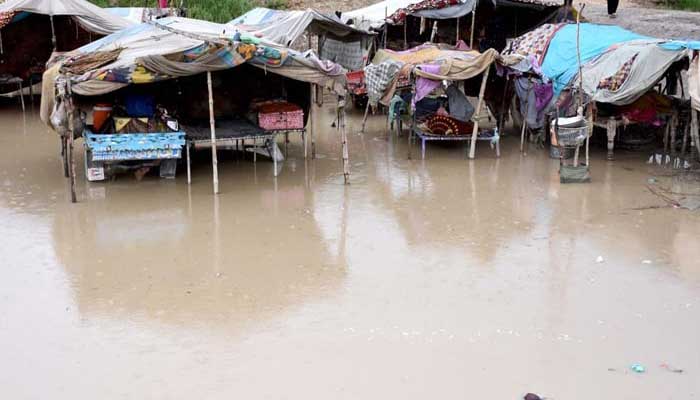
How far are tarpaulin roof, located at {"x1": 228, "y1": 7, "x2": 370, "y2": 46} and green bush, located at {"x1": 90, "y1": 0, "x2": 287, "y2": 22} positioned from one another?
520 cm

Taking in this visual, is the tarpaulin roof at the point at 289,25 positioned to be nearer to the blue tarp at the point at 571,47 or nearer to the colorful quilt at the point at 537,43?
the colorful quilt at the point at 537,43

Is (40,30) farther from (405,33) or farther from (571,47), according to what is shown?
(571,47)

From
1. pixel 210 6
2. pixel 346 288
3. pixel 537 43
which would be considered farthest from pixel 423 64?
pixel 210 6

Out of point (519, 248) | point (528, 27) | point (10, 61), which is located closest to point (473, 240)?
point (519, 248)

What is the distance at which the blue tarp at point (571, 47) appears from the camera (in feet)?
42.0

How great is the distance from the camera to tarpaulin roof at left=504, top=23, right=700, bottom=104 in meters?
11.2

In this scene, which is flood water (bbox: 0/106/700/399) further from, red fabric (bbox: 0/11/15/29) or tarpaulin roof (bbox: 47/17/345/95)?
red fabric (bbox: 0/11/15/29)

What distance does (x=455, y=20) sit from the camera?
18.6 metres

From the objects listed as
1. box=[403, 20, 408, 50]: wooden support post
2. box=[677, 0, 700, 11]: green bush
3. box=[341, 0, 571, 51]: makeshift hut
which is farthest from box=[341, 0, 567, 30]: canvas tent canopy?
box=[677, 0, 700, 11]: green bush

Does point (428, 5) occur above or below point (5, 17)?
above

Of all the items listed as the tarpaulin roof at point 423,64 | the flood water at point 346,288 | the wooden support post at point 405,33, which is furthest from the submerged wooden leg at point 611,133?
the wooden support post at point 405,33

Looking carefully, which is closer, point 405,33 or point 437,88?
point 437,88

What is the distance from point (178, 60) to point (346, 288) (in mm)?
4504

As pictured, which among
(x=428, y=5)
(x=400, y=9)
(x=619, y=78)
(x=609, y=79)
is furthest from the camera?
(x=400, y=9)
